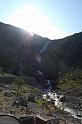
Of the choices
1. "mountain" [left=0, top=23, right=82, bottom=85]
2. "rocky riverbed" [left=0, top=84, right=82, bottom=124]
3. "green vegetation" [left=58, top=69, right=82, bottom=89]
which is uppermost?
"mountain" [left=0, top=23, right=82, bottom=85]

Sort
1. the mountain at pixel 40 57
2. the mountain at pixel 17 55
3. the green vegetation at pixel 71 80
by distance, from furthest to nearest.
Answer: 1. the mountain at pixel 40 57
2. the mountain at pixel 17 55
3. the green vegetation at pixel 71 80

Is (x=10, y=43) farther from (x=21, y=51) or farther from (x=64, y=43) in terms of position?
(x=64, y=43)

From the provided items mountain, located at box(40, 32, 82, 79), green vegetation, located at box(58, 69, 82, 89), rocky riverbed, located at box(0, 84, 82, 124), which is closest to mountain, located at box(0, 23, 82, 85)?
mountain, located at box(40, 32, 82, 79)

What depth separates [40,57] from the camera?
184m

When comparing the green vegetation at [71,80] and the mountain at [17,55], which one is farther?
the mountain at [17,55]

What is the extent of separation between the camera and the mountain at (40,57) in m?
152

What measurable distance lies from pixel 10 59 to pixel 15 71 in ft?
75.1

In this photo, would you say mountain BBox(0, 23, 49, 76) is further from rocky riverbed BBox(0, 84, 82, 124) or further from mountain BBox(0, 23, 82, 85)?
rocky riverbed BBox(0, 84, 82, 124)

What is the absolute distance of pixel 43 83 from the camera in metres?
133

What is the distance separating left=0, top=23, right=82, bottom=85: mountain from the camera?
152500mm

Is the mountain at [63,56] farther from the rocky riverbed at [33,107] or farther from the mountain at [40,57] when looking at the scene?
the rocky riverbed at [33,107]

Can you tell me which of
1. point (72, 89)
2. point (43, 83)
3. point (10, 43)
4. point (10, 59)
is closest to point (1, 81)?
point (72, 89)

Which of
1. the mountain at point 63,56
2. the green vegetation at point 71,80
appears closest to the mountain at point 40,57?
the mountain at point 63,56


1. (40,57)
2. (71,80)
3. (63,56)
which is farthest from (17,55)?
(71,80)
